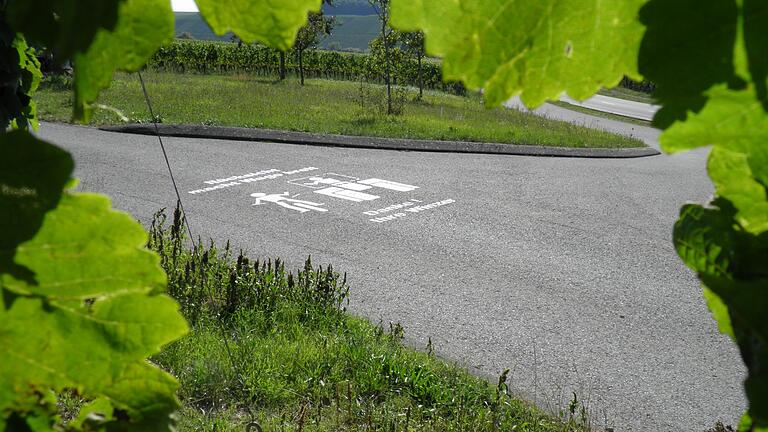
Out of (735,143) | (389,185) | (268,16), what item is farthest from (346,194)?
(735,143)

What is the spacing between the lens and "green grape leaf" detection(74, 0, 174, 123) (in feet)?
1.44

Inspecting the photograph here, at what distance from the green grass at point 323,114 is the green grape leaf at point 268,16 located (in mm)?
12435

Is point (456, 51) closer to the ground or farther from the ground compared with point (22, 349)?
farther from the ground

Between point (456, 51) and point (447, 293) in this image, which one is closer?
point (456, 51)

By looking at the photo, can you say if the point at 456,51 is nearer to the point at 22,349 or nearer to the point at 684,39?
the point at 684,39

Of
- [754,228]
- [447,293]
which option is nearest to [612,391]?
[447,293]

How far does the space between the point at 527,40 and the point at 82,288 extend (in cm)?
33

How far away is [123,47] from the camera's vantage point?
0.47 meters

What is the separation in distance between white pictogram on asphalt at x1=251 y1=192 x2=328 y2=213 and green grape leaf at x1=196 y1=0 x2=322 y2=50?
7878 millimetres

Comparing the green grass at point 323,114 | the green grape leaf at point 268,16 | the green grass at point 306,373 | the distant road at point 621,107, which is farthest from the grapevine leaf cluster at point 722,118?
the distant road at point 621,107

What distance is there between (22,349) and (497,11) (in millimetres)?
376

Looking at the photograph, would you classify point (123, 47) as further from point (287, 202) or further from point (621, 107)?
point (621, 107)

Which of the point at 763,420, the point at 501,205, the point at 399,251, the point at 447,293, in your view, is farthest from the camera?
the point at 501,205

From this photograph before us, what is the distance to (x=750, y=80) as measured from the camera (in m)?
0.39
